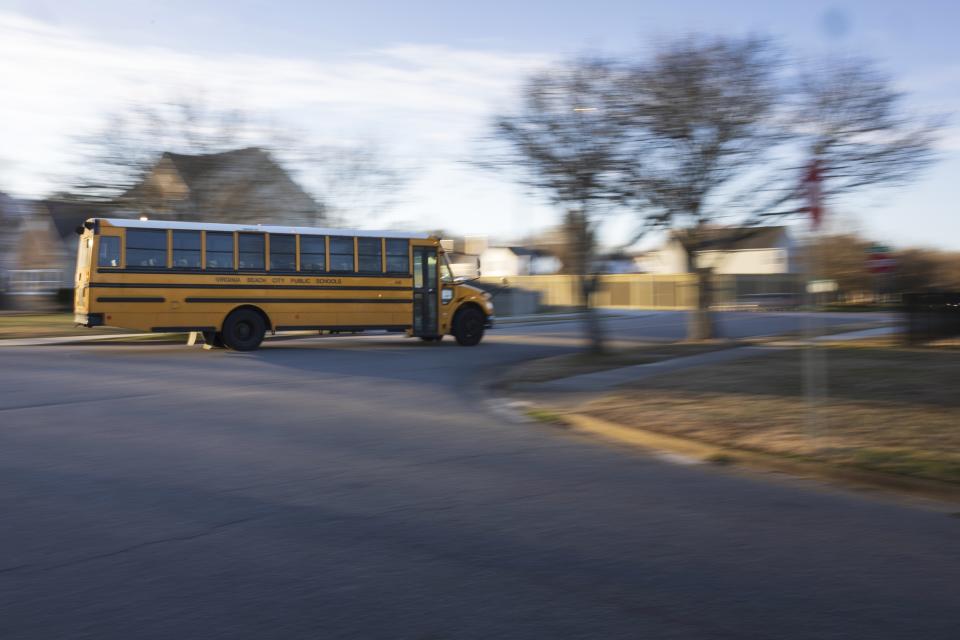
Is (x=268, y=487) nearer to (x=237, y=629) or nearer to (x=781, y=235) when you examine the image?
(x=237, y=629)

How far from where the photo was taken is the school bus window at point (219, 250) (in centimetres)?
2031

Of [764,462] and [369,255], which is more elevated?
[369,255]

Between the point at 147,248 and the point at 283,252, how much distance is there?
3.12m

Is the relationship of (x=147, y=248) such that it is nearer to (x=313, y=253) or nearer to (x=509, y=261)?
(x=313, y=253)

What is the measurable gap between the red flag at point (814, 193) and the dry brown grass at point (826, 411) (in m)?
2.19

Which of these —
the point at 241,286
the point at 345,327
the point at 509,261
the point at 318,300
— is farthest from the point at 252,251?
the point at 509,261

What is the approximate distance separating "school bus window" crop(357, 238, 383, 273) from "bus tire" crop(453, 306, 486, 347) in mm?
2412

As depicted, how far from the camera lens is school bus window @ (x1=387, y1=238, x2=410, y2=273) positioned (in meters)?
22.7

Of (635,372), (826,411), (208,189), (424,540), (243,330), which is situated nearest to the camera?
(424,540)

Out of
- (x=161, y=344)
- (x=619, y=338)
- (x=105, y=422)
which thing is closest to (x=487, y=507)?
(x=105, y=422)

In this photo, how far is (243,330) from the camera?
20.7 m

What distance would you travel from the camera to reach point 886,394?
1138 cm

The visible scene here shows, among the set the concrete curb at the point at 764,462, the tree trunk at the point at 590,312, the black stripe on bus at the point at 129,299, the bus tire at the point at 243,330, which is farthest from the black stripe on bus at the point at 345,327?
the concrete curb at the point at 764,462

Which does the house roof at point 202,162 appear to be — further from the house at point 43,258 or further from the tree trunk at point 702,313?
the house at point 43,258
